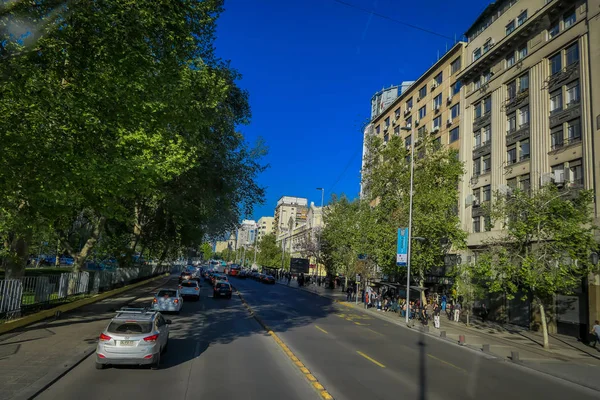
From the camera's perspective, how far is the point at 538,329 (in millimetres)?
26250

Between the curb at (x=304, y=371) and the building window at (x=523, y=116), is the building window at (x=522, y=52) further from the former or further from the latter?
the curb at (x=304, y=371)

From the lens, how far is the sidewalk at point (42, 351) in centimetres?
831

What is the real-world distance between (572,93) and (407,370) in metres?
22.7

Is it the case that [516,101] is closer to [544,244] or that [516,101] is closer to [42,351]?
[544,244]

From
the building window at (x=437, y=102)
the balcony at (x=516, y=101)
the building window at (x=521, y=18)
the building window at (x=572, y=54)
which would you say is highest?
the building window at (x=521, y=18)

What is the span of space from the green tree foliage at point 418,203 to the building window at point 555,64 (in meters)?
9.24

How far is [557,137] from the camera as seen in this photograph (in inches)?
1043

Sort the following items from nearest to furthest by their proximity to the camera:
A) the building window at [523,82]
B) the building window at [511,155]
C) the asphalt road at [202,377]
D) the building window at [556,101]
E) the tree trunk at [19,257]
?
the asphalt road at [202,377] → the tree trunk at [19,257] → the building window at [556,101] → the building window at [523,82] → the building window at [511,155]

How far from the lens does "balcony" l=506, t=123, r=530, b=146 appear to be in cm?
2917

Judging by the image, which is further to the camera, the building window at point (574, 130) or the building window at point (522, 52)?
the building window at point (522, 52)

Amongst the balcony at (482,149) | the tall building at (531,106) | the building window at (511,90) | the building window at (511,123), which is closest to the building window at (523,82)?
the tall building at (531,106)

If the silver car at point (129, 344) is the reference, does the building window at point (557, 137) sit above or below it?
above

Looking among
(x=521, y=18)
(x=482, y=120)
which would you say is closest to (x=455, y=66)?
(x=482, y=120)

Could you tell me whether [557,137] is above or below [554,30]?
below
